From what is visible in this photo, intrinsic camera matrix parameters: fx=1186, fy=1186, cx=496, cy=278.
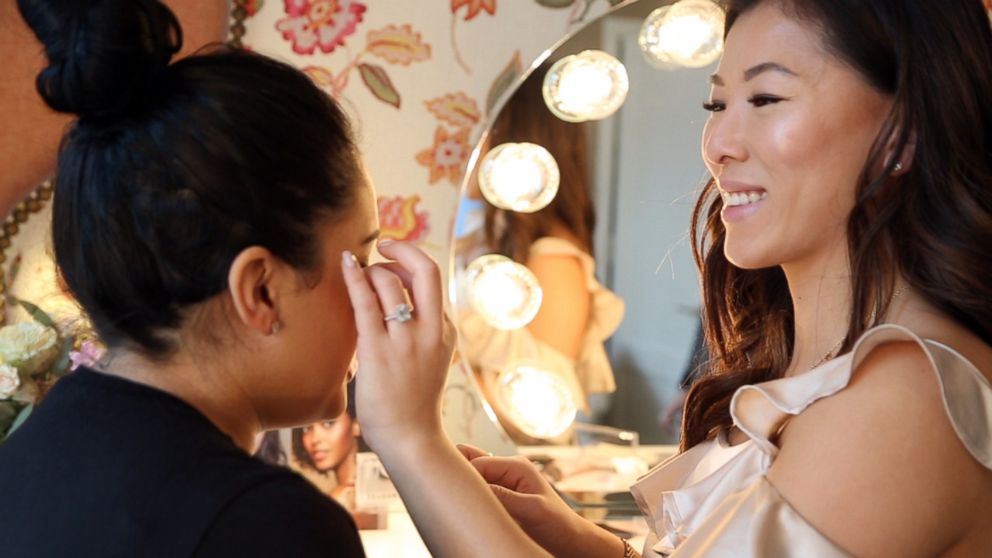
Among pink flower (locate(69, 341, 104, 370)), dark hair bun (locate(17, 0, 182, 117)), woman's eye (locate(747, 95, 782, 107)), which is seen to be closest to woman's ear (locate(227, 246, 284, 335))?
dark hair bun (locate(17, 0, 182, 117))

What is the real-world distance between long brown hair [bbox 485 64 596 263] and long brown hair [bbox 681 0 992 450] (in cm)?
65

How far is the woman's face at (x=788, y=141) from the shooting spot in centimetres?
101

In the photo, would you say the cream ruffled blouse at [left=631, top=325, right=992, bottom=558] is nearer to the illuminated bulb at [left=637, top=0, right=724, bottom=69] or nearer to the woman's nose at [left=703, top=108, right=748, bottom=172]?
the woman's nose at [left=703, top=108, right=748, bottom=172]

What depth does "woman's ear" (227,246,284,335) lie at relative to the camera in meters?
0.82

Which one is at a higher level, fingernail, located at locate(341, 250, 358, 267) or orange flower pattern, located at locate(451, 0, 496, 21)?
orange flower pattern, located at locate(451, 0, 496, 21)

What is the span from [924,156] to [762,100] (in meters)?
0.14

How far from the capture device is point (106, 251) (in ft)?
2.65

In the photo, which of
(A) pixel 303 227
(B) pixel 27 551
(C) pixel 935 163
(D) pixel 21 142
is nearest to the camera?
(B) pixel 27 551

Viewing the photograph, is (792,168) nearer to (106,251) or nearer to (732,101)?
(732,101)

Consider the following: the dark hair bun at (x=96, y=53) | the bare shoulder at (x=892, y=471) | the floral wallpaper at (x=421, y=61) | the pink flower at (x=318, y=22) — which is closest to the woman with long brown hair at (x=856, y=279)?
the bare shoulder at (x=892, y=471)

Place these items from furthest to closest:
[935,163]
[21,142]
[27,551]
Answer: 1. [21,142]
2. [935,163]
3. [27,551]

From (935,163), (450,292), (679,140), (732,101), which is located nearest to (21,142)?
(450,292)

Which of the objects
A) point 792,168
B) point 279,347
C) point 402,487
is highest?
point 792,168

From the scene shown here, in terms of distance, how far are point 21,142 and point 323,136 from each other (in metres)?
0.93
